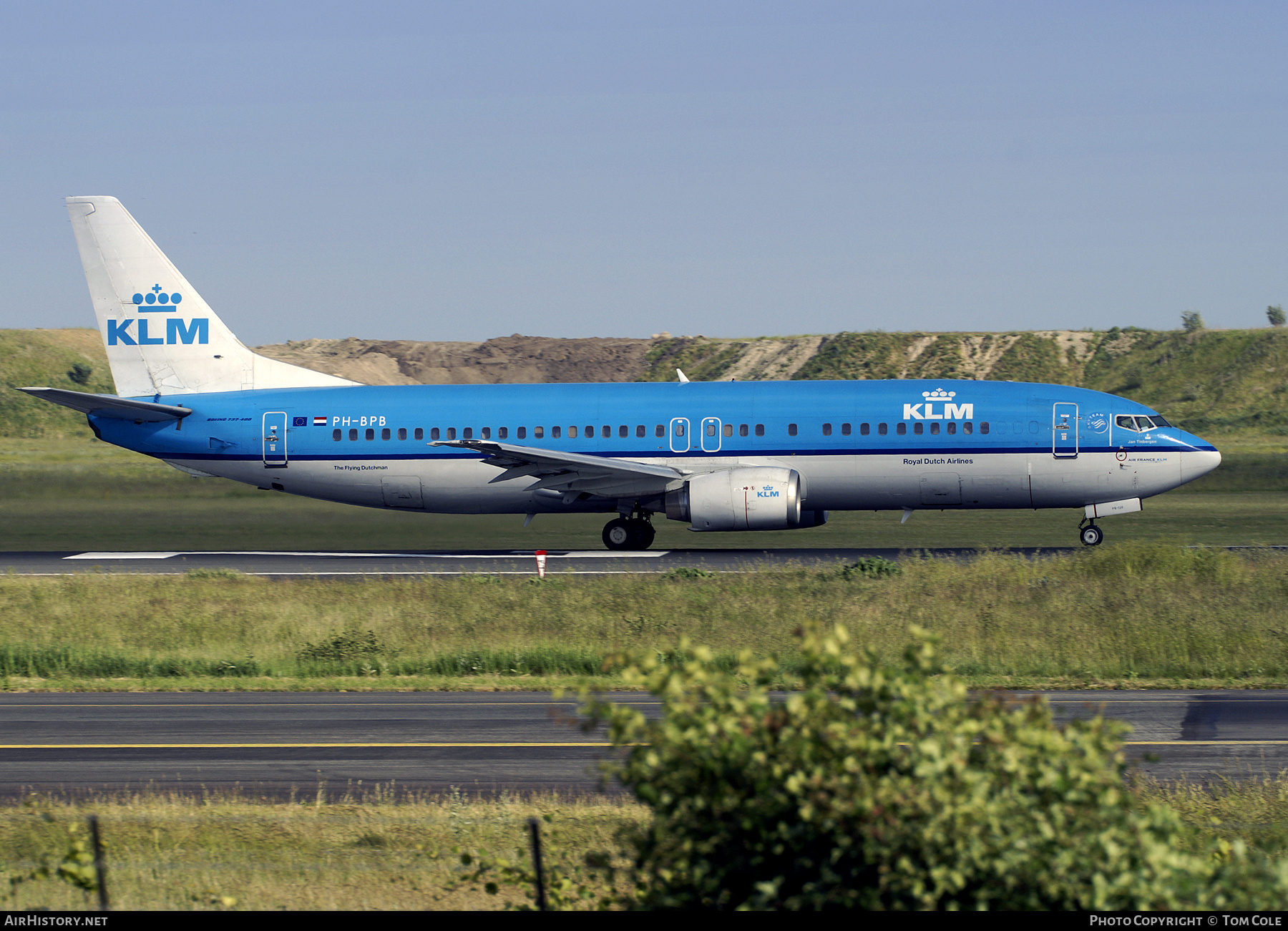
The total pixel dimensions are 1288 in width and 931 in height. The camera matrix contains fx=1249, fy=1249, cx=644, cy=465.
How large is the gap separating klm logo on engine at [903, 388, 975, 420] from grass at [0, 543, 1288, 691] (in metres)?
5.93

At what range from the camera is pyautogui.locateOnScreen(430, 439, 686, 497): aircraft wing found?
3588 cm

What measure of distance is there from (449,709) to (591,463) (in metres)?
17.1

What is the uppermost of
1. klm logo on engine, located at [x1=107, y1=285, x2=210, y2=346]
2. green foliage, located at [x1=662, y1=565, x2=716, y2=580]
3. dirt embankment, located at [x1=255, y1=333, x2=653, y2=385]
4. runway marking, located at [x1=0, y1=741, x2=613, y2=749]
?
dirt embankment, located at [x1=255, y1=333, x2=653, y2=385]

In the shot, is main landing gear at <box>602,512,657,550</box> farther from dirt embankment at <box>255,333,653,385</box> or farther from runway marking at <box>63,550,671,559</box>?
dirt embankment at <box>255,333,653,385</box>

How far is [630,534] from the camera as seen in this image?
1542 inches

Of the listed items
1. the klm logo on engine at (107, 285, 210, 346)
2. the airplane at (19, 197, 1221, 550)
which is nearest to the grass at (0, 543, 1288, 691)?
the airplane at (19, 197, 1221, 550)

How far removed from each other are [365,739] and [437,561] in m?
21.0

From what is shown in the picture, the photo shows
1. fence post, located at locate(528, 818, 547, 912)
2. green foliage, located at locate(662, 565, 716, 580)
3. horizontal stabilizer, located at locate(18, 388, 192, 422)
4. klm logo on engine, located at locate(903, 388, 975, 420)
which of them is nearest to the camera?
fence post, located at locate(528, 818, 547, 912)

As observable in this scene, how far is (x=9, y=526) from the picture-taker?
165 feet

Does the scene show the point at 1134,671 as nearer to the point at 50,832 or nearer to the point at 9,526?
the point at 50,832

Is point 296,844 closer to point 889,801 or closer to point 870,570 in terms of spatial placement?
point 889,801

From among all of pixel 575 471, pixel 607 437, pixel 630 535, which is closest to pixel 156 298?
pixel 575 471

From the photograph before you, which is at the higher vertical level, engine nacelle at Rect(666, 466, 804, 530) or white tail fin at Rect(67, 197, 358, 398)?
white tail fin at Rect(67, 197, 358, 398)

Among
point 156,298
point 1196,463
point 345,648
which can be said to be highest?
point 156,298
